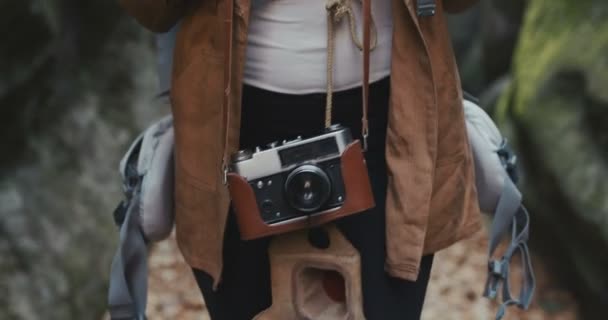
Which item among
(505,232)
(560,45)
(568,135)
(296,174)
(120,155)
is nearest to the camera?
(296,174)

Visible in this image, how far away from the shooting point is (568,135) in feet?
11.6

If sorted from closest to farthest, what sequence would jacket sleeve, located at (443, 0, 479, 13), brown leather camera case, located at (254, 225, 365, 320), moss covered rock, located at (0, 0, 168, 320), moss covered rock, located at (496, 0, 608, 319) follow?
brown leather camera case, located at (254, 225, 365, 320) → jacket sleeve, located at (443, 0, 479, 13) → moss covered rock, located at (0, 0, 168, 320) → moss covered rock, located at (496, 0, 608, 319)

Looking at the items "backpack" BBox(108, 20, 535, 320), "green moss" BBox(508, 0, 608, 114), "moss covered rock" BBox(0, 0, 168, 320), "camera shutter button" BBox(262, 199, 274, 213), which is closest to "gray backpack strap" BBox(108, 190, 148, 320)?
"backpack" BBox(108, 20, 535, 320)

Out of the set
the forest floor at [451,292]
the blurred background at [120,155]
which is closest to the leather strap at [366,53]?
the blurred background at [120,155]

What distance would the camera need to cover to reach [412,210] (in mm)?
1766

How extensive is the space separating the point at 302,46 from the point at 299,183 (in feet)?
0.84

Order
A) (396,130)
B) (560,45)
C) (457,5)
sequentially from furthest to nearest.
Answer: (560,45), (457,5), (396,130)

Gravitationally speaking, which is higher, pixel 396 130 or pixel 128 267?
pixel 396 130

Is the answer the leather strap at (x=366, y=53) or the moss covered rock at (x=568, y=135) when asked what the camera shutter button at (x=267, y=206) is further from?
the moss covered rock at (x=568, y=135)

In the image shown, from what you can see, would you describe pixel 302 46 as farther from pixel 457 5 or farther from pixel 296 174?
pixel 457 5

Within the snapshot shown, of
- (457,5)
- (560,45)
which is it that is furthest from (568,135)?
(457,5)

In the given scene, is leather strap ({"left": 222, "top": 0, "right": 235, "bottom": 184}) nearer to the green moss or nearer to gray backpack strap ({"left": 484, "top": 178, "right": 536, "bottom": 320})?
gray backpack strap ({"left": 484, "top": 178, "right": 536, "bottom": 320})

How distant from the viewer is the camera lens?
5.33 feet

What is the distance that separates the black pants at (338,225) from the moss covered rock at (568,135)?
1603mm
